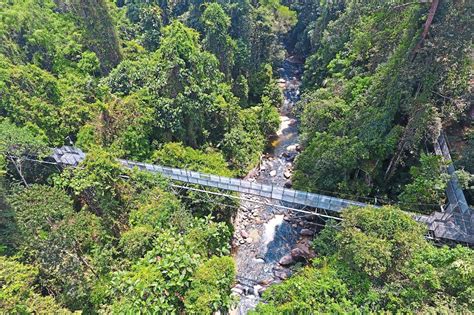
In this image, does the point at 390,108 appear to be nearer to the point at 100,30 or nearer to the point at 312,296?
the point at 312,296

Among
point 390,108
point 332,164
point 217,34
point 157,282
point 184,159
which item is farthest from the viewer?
point 217,34

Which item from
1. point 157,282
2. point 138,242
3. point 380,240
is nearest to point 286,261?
point 380,240

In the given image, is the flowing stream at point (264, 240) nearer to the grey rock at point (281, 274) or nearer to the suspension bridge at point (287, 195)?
the grey rock at point (281, 274)

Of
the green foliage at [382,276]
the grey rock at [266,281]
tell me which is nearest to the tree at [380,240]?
the green foliage at [382,276]

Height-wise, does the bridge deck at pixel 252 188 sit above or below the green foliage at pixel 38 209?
above

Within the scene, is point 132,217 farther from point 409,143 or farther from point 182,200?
point 409,143

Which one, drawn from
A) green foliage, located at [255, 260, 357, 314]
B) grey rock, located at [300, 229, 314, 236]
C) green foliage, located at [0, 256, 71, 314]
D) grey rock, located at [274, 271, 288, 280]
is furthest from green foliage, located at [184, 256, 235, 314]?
grey rock, located at [300, 229, 314, 236]

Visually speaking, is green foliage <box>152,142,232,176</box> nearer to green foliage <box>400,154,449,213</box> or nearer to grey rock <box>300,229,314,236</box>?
grey rock <box>300,229,314,236</box>
